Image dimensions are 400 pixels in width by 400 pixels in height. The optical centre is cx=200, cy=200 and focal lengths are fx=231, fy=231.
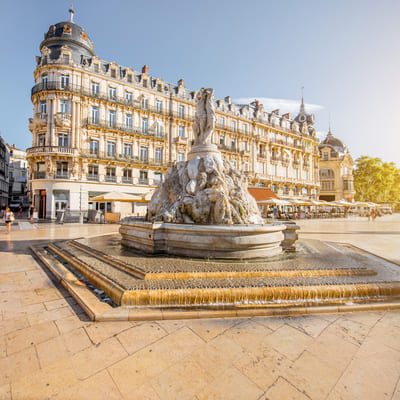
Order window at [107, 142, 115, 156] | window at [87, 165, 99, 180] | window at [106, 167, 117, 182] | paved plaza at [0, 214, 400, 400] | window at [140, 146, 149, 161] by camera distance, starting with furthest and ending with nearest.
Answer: window at [140, 146, 149, 161], window at [107, 142, 115, 156], window at [106, 167, 117, 182], window at [87, 165, 99, 180], paved plaza at [0, 214, 400, 400]

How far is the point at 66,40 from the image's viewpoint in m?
25.1

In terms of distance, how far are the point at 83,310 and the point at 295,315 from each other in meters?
3.07

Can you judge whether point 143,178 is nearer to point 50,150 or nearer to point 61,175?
point 61,175

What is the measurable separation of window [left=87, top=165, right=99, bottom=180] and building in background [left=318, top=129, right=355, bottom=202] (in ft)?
155

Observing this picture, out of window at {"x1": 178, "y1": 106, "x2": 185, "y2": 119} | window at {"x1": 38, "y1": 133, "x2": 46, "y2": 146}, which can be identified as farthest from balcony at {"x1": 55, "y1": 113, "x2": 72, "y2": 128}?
window at {"x1": 178, "y1": 106, "x2": 185, "y2": 119}

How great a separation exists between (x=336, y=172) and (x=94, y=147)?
49.3m

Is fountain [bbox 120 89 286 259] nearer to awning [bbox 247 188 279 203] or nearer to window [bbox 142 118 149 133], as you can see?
awning [bbox 247 188 279 203]

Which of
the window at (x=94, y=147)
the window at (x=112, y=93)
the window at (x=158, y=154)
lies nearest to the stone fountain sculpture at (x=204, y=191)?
the window at (x=94, y=147)

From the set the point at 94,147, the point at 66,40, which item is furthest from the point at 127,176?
the point at 66,40

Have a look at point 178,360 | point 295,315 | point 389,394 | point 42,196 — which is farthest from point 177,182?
point 42,196

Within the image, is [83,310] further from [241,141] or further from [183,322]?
[241,141]

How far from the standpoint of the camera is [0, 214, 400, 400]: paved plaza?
6.48ft

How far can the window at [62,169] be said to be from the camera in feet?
77.7

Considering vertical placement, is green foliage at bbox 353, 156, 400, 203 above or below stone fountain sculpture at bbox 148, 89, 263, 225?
above
